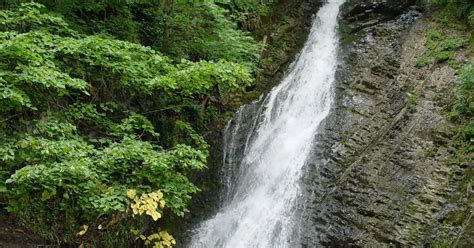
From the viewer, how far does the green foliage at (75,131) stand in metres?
5.07

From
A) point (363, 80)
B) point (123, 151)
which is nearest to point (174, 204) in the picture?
point (123, 151)

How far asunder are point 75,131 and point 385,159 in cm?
568

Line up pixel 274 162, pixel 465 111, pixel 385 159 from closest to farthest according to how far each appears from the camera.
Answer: pixel 385 159 < pixel 465 111 < pixel 274 162

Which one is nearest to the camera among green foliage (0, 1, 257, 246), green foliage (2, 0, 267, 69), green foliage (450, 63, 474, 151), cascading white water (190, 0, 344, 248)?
green foliage (0, 1, 257, 246)

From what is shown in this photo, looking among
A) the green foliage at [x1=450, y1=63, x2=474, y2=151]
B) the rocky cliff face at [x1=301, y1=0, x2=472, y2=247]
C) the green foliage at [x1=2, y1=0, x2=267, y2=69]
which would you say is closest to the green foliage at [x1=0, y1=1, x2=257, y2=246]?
the green foliage at [x1=2, y1=0, x2=267, y2=69]

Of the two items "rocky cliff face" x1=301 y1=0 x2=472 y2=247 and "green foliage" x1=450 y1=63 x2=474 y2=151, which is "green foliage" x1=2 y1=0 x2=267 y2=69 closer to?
"rocky cliff face" x1=301 y1=0 x2=472 y2=247

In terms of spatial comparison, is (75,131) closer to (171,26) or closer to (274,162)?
(171,26)

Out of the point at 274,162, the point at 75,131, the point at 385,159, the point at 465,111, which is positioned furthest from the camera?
the point at 274,162

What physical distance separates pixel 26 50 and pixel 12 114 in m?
1.50

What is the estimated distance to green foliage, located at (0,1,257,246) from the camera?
5070mm

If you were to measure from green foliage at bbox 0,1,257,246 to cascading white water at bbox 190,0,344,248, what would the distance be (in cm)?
203

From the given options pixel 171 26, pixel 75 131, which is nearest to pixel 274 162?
pixel 171 26

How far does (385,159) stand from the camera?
820cm

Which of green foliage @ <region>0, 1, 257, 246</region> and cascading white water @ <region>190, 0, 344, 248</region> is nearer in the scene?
green foliage @ <region>0, 1, 257, 246</region>
